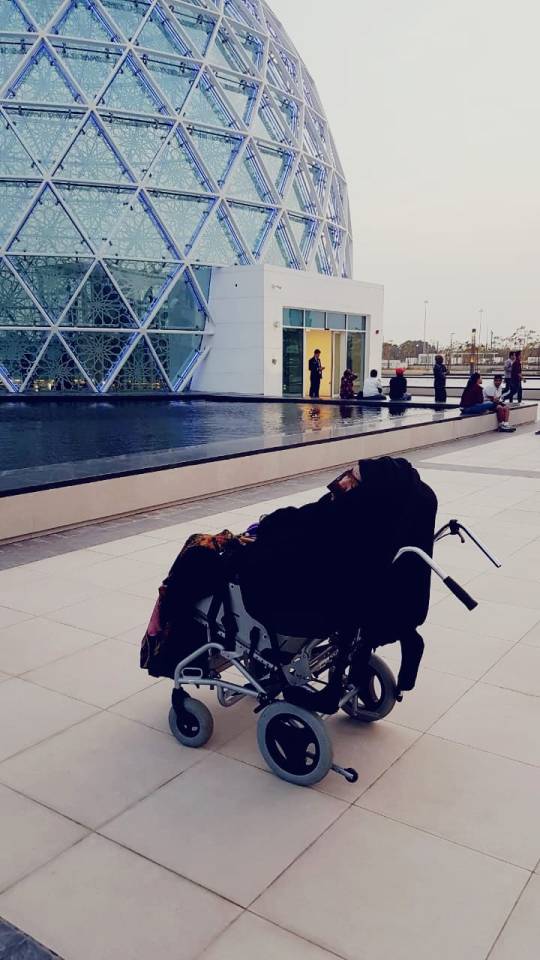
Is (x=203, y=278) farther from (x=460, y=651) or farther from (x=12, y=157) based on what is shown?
(x=460, y=651)

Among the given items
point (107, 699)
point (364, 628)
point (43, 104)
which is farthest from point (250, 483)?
point (43, 104)

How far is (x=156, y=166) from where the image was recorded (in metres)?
25.4

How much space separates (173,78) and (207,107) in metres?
1.42

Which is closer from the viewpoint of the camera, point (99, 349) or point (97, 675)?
point (97, 675)

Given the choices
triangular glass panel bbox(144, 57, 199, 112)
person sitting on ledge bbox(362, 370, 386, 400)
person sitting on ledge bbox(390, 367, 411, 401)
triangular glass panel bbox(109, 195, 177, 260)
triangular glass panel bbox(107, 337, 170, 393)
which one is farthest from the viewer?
triangular glass panel bbox(107, 337, 170, 393)

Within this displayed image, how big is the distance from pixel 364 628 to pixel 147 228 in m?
24.7

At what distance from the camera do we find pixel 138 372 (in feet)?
88.6

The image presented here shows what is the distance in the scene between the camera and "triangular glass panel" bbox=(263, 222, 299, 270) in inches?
1105

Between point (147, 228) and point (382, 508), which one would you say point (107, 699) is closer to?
point (382, 508)

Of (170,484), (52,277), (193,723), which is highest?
(52,277)

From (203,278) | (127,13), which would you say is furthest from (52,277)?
(127,13)

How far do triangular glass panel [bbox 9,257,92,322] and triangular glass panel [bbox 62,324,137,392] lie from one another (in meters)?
1.03

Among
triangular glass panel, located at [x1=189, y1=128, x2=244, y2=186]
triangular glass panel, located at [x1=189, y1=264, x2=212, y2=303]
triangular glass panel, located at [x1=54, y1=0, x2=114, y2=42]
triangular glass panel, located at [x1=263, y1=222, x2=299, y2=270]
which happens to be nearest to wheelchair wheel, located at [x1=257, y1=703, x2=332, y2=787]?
triangular glass panel, located at [x1=189, y1=264, x2=212, y2=303]

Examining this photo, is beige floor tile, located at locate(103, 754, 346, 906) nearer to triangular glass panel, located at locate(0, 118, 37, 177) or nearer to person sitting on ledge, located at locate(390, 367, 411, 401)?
person sitting on ledge, located at locate(390, 367, 411, 401)
